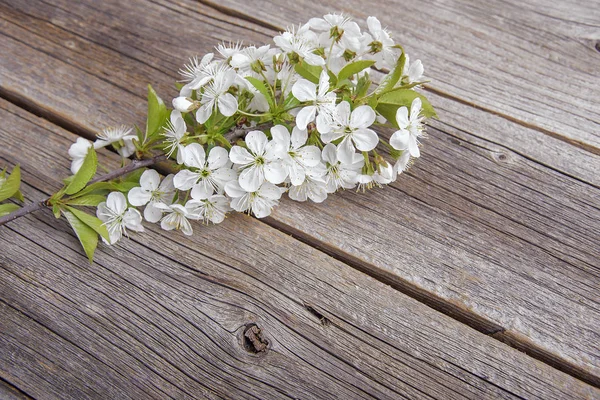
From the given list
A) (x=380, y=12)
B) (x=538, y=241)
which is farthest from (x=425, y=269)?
(x=380, y=12)

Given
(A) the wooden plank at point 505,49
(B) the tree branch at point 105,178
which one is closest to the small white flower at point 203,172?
(B) the tree branch at point 105,178

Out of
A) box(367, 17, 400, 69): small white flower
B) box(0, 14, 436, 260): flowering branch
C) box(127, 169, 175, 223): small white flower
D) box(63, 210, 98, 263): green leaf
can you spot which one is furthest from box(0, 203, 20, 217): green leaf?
box(367, 17, 400, 69): small white flower

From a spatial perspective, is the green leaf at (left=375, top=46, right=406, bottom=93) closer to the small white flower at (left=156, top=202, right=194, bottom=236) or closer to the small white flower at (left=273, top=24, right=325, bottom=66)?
the small white flower at (left=273, top=24, right=325, bottom=66)

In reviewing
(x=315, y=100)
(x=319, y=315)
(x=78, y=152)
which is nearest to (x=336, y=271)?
(x=319, y=315)

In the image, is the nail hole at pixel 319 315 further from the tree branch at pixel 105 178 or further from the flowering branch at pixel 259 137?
the tree branch at pixel 105 178

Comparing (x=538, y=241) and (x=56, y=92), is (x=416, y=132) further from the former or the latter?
(x=56, y=92)
